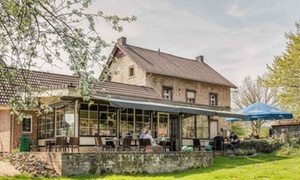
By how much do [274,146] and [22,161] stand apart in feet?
45.4

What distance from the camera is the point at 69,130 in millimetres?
18484

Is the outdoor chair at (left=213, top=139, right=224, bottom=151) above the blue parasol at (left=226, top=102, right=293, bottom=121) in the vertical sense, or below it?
below

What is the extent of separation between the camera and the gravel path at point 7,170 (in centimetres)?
1378

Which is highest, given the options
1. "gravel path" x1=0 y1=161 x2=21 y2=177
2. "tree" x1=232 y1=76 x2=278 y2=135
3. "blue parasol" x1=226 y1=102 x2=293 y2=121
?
"tree" x1=232 y1=76 x2=278 y2=135

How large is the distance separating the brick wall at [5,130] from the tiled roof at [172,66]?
11.7 m

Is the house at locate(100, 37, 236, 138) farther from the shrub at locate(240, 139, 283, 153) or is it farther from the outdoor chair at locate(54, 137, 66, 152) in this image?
the outdoor chair at locate(54, 137, 66, 152)

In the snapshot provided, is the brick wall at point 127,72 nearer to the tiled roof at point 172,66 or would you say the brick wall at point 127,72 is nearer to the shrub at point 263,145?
the tiled roof at point 172,66

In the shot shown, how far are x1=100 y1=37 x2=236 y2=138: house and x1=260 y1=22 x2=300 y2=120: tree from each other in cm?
428

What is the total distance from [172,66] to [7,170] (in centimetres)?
2039

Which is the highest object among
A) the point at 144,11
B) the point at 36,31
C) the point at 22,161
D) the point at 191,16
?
the point at 191,16

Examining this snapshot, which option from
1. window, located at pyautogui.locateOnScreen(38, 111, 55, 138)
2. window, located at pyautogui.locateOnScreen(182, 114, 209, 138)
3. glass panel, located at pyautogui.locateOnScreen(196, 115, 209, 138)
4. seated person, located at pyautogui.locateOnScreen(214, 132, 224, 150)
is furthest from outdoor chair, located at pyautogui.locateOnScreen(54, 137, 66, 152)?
glass panel, located at pyautogui.locateOnScreen(196, 115, 209, 138)

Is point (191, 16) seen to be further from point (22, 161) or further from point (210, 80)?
point (210, 80)

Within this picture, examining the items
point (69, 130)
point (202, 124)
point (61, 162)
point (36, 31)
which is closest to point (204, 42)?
point (202, 124)

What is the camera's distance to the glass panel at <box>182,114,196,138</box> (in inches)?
942
